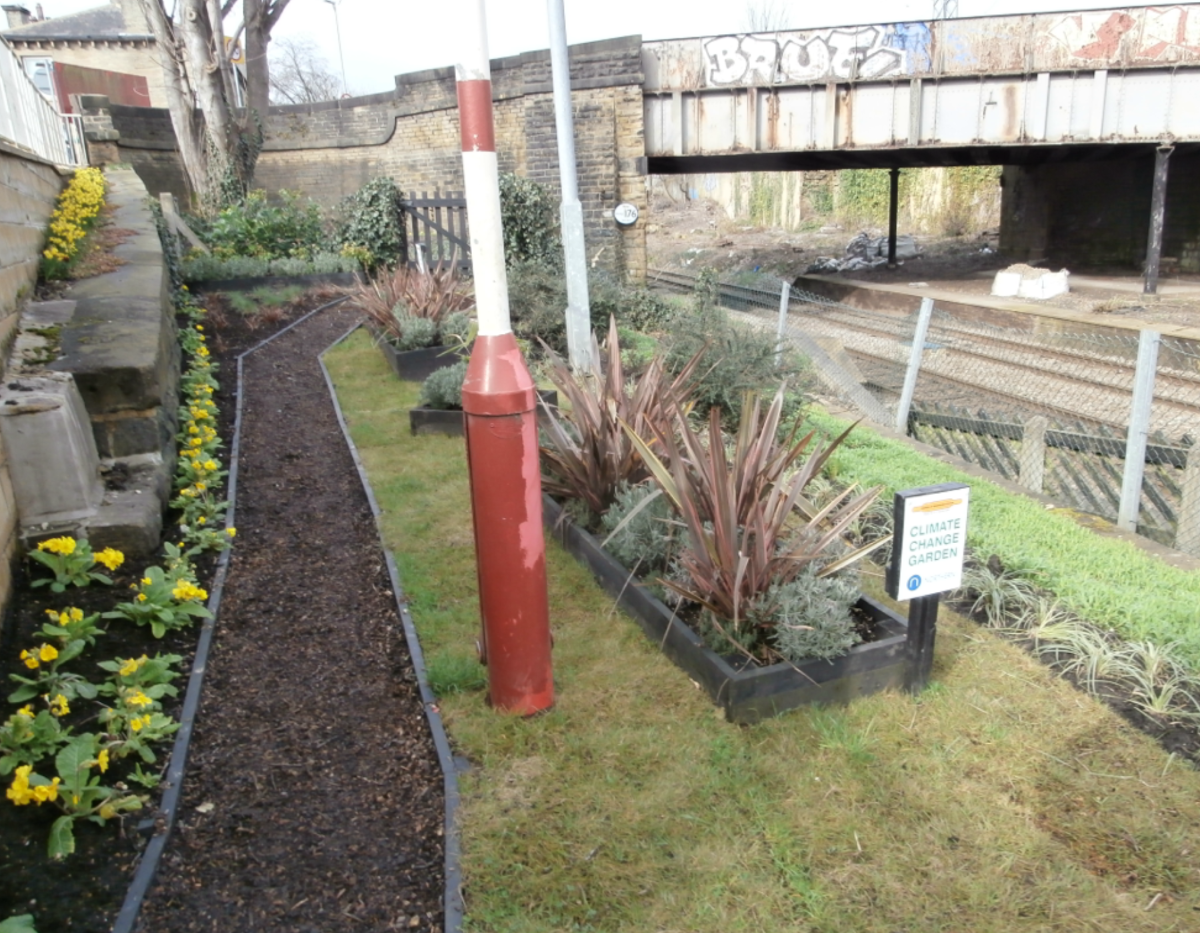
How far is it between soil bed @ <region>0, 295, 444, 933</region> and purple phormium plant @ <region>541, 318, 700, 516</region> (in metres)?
1.12

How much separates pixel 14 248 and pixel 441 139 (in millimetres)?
15652

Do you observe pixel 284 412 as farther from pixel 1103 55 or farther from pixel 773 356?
pixel 1103 55

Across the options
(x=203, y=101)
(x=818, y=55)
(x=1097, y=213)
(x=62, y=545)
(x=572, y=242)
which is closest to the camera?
(x=62, y=545)

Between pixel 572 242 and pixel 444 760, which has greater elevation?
pixel 572 242

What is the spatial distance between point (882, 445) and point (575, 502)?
10.4ft

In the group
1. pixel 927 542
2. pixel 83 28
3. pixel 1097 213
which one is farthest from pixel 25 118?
pixel 83 28

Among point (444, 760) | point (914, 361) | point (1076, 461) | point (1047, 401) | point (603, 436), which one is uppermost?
point (603, 436)

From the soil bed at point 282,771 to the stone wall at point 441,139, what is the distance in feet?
35.3

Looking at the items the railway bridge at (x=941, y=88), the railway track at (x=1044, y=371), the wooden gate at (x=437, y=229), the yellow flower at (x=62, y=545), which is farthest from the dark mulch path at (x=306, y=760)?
the railway bridge at (x=941, y=88)

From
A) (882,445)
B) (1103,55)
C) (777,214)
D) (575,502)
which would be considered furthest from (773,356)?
(777,214)

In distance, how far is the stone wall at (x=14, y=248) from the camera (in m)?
3.66

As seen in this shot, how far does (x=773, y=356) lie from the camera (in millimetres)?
7781

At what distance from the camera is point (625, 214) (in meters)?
15.8

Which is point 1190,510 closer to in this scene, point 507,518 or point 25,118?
point 507,518
